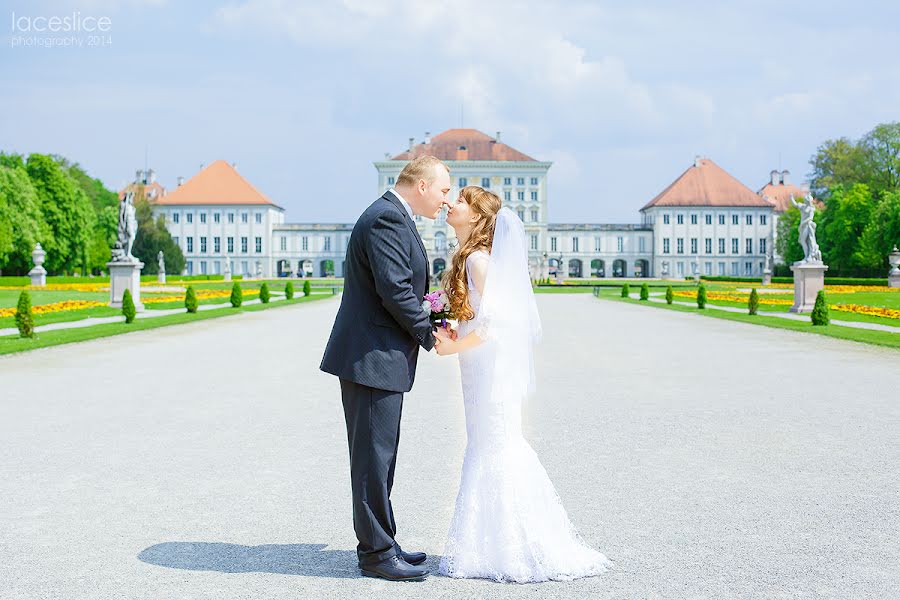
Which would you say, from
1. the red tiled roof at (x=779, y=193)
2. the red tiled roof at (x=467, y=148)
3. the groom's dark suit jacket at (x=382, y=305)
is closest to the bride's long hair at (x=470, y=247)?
the groom's dark suit jacket at (x=382, y=305)

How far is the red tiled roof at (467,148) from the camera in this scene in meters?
96.8

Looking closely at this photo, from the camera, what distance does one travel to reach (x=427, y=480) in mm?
5629

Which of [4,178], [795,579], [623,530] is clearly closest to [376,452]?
[623,530]

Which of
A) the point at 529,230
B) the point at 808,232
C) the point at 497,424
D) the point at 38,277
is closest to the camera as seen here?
the point at 497,424

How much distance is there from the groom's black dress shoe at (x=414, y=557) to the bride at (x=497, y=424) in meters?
0.09

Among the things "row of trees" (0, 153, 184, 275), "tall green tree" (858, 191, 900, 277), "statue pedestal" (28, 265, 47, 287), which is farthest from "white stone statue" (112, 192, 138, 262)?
"tall green tree" (858, 191, 900, 277)

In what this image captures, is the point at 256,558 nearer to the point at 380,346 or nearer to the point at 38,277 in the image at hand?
the point at 380,346

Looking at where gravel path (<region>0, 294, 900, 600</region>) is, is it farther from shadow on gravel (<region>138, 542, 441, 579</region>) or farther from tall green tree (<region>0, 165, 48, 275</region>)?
tall green tree (<region>0, 165, 48, 275</region>)

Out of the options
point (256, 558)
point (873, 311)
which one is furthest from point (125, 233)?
point (256, 558)

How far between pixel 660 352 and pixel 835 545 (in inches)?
403

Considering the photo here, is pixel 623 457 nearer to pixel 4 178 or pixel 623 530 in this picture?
pixel 623 530

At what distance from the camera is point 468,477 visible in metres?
4.08

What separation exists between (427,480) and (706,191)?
9753cm

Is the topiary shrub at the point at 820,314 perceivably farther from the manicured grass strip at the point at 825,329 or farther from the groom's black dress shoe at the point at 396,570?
the groom's black dress shoe at the point at 396,570
